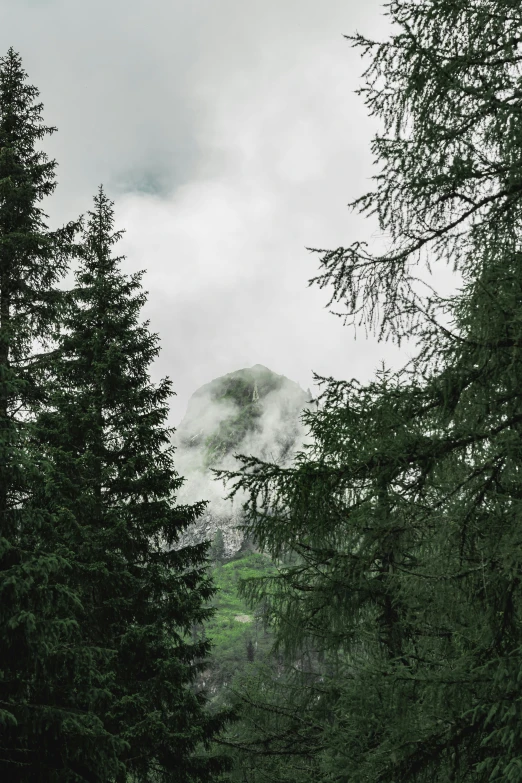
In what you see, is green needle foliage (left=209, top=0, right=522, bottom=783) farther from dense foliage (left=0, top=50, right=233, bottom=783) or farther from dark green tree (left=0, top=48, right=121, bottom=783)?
dense foliage (left=0, top=50, right=233, bottom=783)

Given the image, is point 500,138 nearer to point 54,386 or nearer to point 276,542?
point 276,542

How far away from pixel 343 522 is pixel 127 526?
668 centimetres

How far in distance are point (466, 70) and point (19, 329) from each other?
7286 mm

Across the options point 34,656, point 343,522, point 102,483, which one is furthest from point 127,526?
point 343,522

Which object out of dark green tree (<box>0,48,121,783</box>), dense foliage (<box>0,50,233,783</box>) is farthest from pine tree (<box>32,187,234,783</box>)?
dark green tree (<box>0,48,121,783</box>)

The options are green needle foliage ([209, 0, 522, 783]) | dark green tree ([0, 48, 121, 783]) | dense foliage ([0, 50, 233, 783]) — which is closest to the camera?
green needle foliage ([209, 0, 522, 783])

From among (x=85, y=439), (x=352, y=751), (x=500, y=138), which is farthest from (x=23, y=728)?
(x=500, y=138)

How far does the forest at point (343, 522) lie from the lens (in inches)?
154

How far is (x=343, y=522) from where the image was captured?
4.35 m

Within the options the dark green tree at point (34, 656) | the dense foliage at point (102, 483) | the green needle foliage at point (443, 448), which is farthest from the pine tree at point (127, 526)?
the green needle foliage at point (443, 448)

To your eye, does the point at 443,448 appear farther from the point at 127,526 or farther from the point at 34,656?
the point at 127,526

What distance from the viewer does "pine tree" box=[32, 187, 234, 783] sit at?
902cm

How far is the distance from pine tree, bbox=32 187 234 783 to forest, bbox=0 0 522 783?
0.17 feet

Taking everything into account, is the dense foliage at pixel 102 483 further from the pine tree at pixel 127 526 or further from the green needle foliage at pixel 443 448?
the green needle foliage at pixel 443 448
